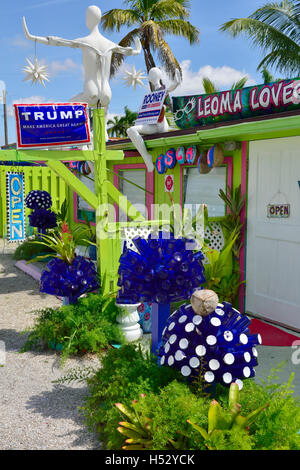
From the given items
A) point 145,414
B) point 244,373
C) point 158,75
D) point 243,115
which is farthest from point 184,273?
point 158,75

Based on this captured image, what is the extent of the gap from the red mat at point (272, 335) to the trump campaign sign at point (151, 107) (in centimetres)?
413

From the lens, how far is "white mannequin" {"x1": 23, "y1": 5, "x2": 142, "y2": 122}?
19.4ft

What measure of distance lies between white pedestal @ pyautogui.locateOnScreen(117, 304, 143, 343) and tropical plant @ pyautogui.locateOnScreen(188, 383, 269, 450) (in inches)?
94.1

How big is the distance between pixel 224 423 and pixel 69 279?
268 centimetres

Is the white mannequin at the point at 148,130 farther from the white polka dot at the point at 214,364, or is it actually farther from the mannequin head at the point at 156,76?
the white polka dot at the point at 214,364

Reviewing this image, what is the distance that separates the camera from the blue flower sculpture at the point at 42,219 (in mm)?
9875

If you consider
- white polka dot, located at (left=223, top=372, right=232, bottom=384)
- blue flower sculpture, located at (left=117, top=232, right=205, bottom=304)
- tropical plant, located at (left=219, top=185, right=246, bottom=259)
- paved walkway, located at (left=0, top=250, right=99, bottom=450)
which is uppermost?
tropical plant, located at (left=219, top=185, right=246, bottom=259)

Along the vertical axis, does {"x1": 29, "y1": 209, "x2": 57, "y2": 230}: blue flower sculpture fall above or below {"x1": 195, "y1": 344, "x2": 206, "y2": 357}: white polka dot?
above

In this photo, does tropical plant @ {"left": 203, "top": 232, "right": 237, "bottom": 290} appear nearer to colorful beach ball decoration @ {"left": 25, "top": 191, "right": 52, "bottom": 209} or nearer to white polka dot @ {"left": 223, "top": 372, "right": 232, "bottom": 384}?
white polka dot @ {"left": 223, "top": 372, "right": 232, "bottom": 384}

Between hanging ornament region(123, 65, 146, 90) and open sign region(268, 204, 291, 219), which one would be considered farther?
hanging ornament region(123, 65, 146, 90)

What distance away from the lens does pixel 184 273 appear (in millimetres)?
3270

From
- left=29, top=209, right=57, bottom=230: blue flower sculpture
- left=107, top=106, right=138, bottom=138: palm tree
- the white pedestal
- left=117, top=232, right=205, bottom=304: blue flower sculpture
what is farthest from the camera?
left=107, top=106, right=138, bottom=138: palm tree

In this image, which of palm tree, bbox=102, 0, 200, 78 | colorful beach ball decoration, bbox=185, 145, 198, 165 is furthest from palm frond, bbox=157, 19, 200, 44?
Result: colorful beach ball decoration, bbox=185, 145, 198, 165
